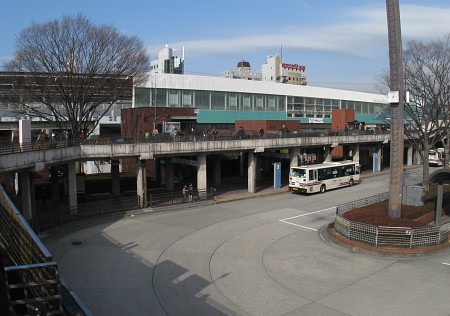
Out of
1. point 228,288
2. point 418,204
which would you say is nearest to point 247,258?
point 228,288

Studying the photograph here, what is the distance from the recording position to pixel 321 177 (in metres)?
36.8

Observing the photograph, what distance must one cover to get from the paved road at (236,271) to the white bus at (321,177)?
8.73 meters

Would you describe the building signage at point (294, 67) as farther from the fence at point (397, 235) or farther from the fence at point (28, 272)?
the fence at point (28, 272)

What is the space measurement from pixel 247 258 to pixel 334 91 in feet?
212

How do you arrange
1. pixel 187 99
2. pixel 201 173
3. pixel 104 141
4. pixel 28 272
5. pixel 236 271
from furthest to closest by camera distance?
pixel 187 99 < pixel 201 173 < pixel 104 141 < pixel 236 271 < pixel 28 272

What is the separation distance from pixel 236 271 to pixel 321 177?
21.3 meters

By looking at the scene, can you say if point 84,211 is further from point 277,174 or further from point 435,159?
point 435,159

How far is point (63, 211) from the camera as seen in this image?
2606 centimetres

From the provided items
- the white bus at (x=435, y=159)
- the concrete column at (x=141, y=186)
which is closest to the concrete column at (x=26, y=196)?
the concrete column at (x=141, y=186)

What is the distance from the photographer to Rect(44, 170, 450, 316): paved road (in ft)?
46.1


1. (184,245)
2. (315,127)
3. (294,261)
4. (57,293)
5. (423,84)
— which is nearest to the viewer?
(57,293)

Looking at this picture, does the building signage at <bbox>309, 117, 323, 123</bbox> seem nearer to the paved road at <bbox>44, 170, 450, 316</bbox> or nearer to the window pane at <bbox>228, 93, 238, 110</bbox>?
the window pane at <bbox>228, 93, 238, 110</bbox>

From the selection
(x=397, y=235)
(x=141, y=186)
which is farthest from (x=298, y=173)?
(x=397, y=235)

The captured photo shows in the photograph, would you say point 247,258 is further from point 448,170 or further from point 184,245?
point 448,170
